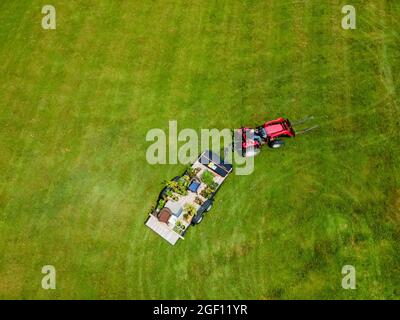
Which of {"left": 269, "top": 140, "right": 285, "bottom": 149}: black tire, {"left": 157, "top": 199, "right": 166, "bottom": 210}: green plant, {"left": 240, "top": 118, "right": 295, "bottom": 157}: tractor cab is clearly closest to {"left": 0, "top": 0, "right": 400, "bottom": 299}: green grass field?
{"left": 269, "top": 140, "right": 285, "bottom": 149}: black tire

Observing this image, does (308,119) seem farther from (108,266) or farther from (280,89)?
(108,266)

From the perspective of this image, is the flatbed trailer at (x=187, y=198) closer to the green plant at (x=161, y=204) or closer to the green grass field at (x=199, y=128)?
the green plant at (x=161, y=204)

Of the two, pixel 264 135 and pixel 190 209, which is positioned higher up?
pixel 264 135

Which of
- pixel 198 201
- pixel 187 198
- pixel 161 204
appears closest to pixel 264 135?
pixel 198 201

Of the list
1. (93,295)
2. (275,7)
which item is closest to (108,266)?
(93,295)

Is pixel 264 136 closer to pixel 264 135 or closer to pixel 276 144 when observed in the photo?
pixel 264 135

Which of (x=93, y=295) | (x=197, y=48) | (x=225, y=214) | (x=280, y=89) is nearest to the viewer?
(x=93, y=295)

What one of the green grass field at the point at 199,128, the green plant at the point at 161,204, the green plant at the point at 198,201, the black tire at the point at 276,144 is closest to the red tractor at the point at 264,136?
the black tire at the point at 276,144
